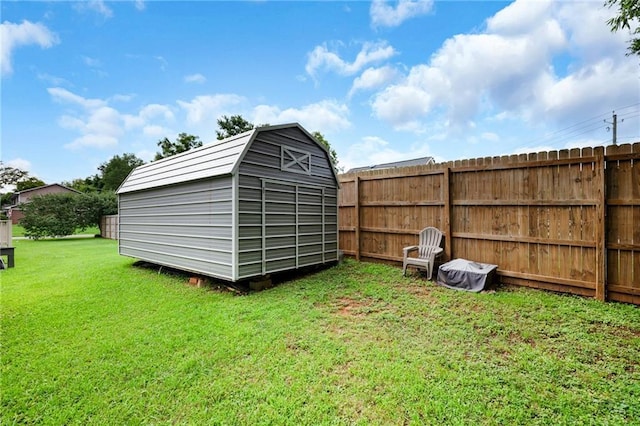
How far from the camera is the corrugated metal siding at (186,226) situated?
4.33 metres

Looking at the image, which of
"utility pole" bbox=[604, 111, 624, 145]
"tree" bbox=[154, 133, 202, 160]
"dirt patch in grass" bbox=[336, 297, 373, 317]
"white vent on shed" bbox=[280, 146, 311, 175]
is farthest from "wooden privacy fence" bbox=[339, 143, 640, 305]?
"tree" bbox=[154, 133, 202, 160]

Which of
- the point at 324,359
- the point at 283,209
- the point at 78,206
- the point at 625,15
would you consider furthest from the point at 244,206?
the point at 78,206

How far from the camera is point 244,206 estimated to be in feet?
14.1

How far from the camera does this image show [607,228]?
139 inches

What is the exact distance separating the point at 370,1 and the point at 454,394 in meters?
7.77

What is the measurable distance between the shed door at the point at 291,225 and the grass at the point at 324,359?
0.90 metres

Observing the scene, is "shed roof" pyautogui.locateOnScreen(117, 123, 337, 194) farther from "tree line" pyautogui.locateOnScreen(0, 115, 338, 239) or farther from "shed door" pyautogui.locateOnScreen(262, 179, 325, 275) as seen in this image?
"tree line" pyautogui.locateOnScreen(0, 115, 338, 239)

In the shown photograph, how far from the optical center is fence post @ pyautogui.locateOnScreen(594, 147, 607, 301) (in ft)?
11.5

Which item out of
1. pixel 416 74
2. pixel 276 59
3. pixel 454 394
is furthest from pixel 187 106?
pixel 454 394

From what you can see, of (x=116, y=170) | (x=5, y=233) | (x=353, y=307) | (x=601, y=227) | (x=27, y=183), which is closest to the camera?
(x=601, y=227)

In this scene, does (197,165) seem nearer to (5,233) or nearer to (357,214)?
(357,214)

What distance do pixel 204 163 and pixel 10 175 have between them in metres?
43.8

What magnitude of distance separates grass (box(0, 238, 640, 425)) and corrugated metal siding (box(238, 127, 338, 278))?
881mm

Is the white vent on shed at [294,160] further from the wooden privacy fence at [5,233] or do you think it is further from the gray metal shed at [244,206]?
the wooden privacy fence at [5,233]
